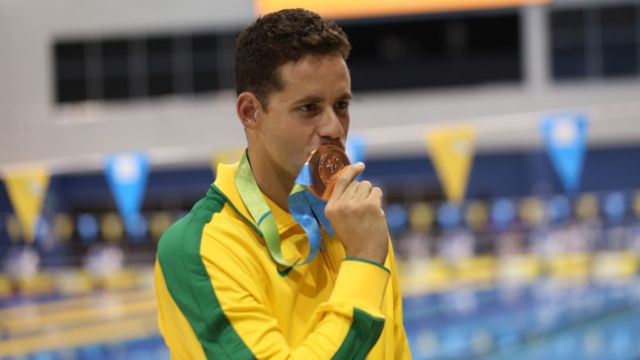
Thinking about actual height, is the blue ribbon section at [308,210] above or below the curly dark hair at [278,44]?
below

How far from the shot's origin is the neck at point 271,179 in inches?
51.9

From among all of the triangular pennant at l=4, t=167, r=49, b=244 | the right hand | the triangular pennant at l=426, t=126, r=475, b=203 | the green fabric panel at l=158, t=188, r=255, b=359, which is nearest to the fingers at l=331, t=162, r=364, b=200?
the right hand

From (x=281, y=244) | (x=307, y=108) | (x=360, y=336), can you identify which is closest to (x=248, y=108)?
(x=307, y=108)

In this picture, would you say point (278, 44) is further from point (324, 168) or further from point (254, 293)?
point (254, 293)

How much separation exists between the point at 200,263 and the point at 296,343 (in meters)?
0.18

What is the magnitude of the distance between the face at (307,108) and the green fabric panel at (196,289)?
6.4 inches

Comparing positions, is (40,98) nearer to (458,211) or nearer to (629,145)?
(458,211)

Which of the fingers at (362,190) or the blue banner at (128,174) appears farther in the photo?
the blue banner at (128,174)

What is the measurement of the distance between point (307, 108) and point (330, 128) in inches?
1.7

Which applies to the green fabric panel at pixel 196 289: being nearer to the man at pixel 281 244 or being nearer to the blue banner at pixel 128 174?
the man at pixel 281 244

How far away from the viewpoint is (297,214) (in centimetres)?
125

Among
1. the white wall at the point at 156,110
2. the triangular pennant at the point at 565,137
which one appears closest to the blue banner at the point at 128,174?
the triangular pennant at the point at 565,137

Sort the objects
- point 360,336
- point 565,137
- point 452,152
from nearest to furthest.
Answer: point 360,336 < point 565,137 < point 452,152

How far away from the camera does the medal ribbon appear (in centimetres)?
123
